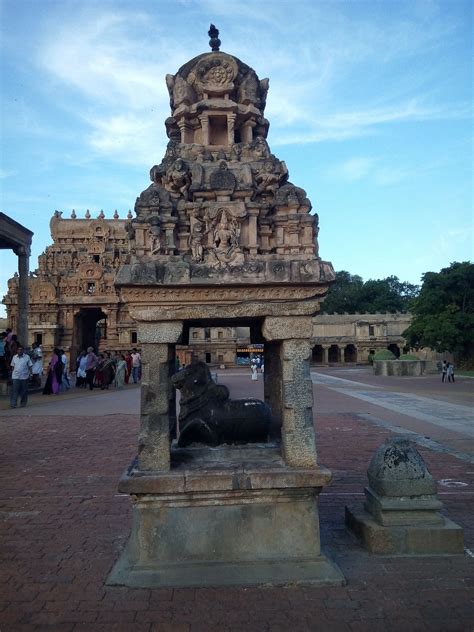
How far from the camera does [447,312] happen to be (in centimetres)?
3666

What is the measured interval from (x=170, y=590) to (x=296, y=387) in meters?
1.83

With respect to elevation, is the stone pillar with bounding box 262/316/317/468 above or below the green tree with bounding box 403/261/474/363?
below

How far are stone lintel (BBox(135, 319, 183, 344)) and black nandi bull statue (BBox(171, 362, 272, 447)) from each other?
0.60m

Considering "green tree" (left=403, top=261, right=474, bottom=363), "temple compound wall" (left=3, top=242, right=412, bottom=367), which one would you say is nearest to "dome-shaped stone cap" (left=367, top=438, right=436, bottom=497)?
"green tree" (left=403, top=261, right=474, bottom=363)

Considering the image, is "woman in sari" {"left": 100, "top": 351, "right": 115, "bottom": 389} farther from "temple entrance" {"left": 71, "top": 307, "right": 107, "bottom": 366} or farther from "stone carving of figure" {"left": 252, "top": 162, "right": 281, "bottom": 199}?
"stone carving of figure" {"left": 252, "top": 162, "right": 281, "bottom": 199}

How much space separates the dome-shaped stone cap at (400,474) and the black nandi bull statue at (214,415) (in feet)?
3.66

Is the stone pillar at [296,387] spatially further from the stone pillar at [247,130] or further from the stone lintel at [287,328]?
the stone pillar at [247,130]

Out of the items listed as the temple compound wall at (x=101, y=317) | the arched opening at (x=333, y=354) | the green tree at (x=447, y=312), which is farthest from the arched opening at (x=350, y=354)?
the green tree at (x=447, y=312)

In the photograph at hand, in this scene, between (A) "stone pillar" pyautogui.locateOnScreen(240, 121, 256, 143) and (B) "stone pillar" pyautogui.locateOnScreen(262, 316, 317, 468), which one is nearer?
(B) "stone pillar" pyautogui.locateOnScreen(262, 316, 317, 468)

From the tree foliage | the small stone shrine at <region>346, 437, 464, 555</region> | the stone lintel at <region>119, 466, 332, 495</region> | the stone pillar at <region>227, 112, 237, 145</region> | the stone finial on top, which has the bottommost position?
the small stone shrine at <region>346, 437, 464, 555</region>

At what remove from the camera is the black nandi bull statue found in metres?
4.63

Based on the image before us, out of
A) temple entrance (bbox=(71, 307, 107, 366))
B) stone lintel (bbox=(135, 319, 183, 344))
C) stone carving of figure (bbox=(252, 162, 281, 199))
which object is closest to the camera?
stone lintel (bbox=(135, 319, 183, 344))

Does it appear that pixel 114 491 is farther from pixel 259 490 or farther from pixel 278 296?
pixel 278 296

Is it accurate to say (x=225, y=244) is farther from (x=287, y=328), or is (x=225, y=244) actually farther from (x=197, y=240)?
(x=287, y=328)
